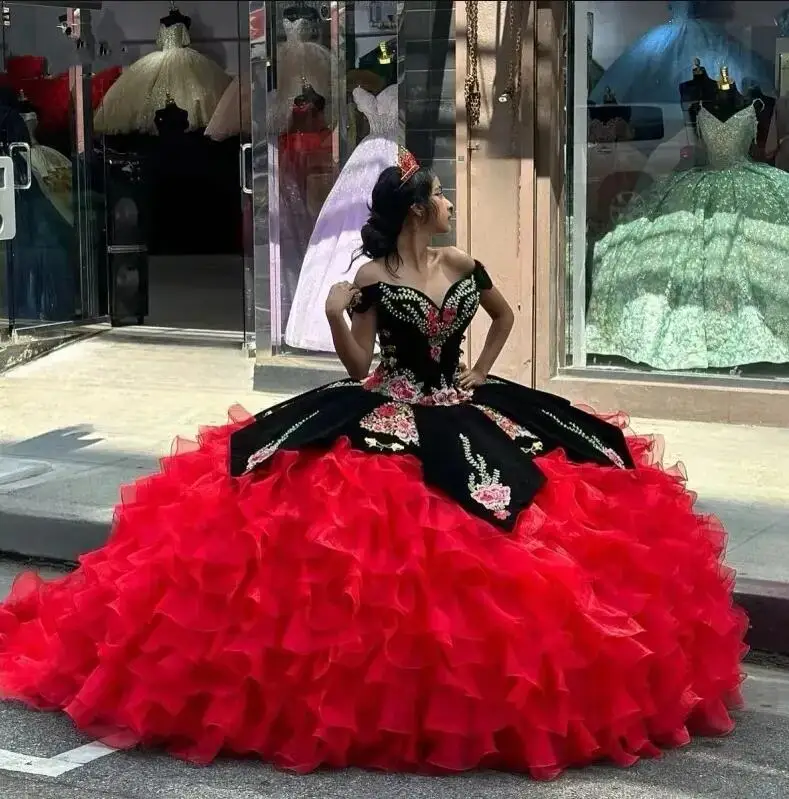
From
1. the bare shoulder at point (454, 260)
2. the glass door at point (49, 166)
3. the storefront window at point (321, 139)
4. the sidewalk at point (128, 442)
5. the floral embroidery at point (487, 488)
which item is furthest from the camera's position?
the glass door at point (49, 166)

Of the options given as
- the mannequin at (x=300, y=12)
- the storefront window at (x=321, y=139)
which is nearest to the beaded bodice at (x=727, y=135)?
the storefront window at (x=321, y=139)

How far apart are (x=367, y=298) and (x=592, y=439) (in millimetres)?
876

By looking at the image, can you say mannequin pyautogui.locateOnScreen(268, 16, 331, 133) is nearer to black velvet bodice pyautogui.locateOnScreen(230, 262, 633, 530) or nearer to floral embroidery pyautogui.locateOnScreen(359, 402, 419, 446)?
black velvet bodice pyautogui.locateOnScreen(230, 262, 633, 530)

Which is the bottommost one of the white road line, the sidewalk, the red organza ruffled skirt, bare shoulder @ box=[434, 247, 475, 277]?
the white road line

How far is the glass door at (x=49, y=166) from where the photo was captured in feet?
37.3

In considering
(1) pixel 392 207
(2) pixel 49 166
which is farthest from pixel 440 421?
(2) pixel 49 166

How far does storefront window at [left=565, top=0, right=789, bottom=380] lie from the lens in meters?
9.07

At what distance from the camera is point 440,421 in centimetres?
480

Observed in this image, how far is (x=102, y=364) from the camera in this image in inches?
459

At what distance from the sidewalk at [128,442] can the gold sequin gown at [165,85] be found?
6.29 ft

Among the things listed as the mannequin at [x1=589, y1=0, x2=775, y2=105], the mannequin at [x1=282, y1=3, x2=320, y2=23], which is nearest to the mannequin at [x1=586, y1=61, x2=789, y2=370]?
the mannequin at [x1=589, y1=0, x2=775, y2=105]

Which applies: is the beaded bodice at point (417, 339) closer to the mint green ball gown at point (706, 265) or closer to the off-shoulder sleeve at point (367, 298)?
the off-shoulder sleeve at point (367, 298)

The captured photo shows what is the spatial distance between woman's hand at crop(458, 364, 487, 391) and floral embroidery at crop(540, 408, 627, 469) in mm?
273

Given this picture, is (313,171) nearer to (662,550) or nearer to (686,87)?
(686,87)
